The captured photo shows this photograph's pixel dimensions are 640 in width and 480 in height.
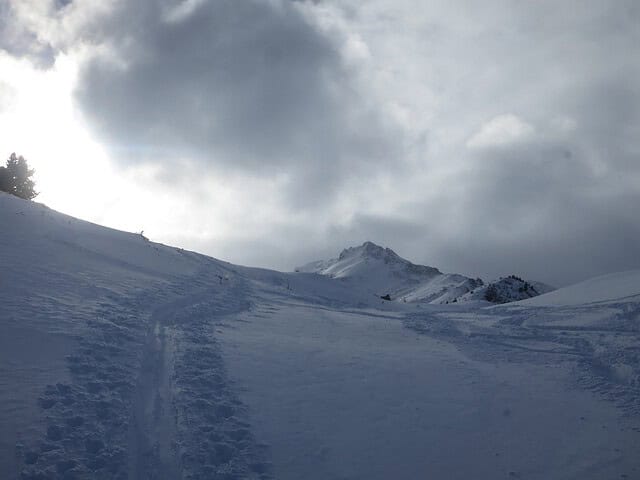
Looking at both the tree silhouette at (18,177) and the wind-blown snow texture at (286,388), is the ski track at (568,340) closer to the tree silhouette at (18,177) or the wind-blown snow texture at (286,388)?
the wind-blown snow texture at (286,388)

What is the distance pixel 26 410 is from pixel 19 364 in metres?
1.65

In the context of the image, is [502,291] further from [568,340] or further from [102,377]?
[102,377]

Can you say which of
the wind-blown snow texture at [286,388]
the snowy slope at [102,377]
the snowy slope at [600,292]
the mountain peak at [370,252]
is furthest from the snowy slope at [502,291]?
the mountain peak at [370,252]

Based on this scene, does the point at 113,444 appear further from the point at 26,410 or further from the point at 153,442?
the point at 26,410

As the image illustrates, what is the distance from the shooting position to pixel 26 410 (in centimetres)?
699

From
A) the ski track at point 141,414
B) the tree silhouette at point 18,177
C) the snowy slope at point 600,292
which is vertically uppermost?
the tree silhouette at point 18,177

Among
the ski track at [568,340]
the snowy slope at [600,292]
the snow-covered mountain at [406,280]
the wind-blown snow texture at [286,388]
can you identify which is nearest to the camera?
the wind-blown snow texture at [286,388]

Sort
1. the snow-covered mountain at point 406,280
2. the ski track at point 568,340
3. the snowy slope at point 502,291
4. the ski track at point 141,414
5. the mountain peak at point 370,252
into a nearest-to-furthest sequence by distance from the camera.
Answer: the ski track at point 141,414 < the ski track at point 568,340 < the snowy slope at point 502,291 < the snow-covered mountain at point 406,280 < the mountain peak at point 370,252

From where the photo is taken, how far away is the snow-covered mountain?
51844mm

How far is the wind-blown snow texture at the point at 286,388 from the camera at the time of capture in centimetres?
679

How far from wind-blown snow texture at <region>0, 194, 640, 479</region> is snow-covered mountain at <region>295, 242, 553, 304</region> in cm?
3547

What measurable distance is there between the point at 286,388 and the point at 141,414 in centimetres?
281

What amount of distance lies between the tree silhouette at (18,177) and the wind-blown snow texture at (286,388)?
31.6 meters

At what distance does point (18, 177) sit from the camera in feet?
145
